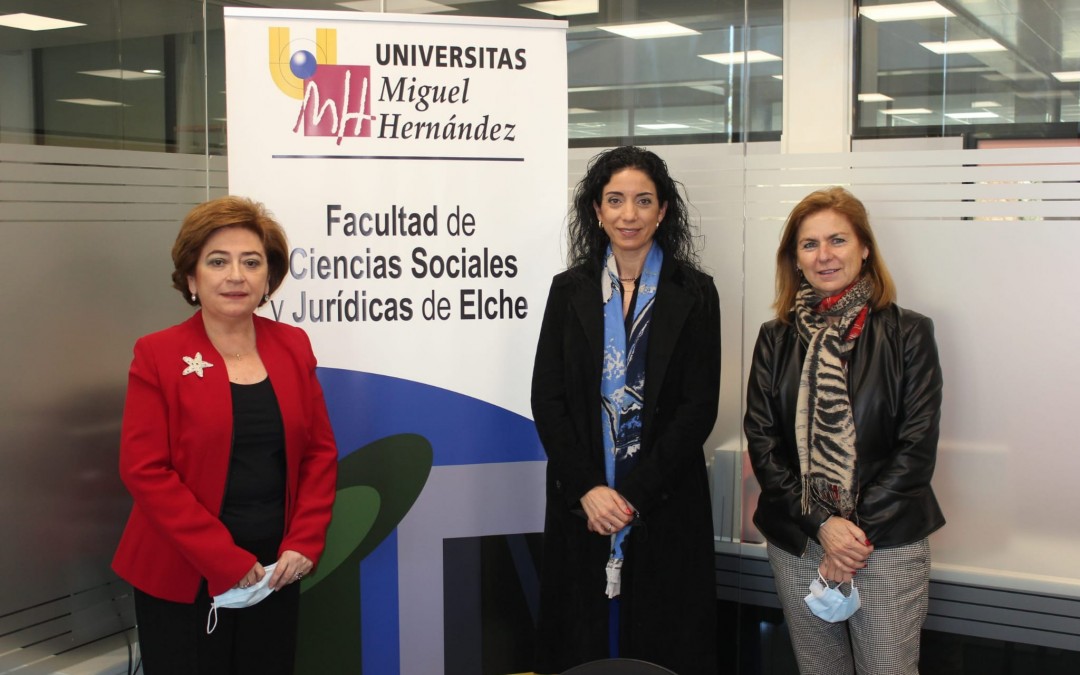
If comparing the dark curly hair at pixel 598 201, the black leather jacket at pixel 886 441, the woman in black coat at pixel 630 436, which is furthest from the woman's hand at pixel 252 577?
the black leather jacket at pixel 886 441

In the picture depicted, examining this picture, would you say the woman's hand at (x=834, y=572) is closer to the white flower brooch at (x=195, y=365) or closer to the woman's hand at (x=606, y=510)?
the woman's hand at (x=606, y=510)

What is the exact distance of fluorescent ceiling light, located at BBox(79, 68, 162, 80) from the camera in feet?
10.6

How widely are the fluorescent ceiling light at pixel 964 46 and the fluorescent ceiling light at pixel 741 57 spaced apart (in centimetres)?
48

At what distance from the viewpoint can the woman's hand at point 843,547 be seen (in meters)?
2.34


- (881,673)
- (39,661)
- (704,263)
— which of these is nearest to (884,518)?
(881,673)

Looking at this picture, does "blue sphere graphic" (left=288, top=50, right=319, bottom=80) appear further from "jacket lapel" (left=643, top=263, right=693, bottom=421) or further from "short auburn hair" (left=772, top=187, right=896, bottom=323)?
"short auburn hair" (left=772, top=187, right=896, bottom=323)

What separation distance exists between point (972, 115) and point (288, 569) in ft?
7.94

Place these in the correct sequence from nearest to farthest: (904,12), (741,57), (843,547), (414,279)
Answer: (843,547) → (414,279) → (904,12) → (741,57)

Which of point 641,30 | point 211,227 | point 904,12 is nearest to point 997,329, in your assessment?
point 904,12

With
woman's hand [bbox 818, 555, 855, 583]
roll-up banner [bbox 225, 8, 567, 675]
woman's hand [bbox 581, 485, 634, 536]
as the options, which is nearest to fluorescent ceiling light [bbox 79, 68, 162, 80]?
roll-up banner [bbox 225, 8, 567, 675]

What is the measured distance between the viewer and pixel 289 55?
9.08 ft

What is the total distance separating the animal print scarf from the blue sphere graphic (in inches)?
60.7

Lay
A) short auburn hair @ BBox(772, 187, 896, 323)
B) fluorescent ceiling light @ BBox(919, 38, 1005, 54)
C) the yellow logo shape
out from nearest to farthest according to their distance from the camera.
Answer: short auburn hair @ BBox(772, 187, 896, 323), the yellow logo shape, fluorescent ceiling light @ BBox(919, 38, 1005, 54)

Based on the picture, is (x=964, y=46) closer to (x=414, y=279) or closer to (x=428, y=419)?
(x=414, y=279)
